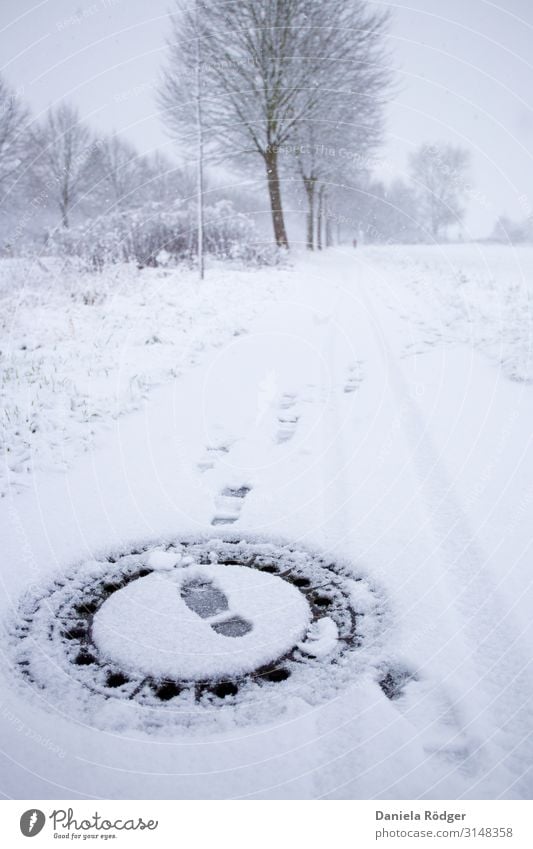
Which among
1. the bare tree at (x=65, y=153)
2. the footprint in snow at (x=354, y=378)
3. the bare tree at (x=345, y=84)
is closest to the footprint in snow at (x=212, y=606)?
the footprint in snow at (x=354, y=378)

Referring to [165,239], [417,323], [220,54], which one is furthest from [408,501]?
[220,54]

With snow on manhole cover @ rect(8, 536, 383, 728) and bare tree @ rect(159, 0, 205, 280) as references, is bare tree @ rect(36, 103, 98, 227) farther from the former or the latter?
snow on manhole cover @ rect(8, 536, 383, 728)

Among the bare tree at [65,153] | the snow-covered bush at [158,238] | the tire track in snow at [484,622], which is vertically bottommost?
the tire track in snow at [484,622]

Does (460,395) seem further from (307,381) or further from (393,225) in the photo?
(393,225)

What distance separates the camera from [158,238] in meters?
14.7

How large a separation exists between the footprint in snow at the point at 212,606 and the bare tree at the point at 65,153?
32.9 metres

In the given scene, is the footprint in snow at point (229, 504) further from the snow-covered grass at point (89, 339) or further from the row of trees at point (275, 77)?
the row of trees at point (275, 77)

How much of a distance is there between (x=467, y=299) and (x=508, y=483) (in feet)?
22.0

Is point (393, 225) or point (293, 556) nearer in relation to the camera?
point (293, 556)

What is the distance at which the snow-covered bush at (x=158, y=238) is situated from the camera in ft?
46.0

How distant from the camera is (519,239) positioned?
24703 millimetres

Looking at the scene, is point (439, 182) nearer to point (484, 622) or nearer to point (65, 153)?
point (65, 153)

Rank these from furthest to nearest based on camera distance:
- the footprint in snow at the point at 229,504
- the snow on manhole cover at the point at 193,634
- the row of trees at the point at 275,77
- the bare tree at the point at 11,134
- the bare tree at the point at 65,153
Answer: the bare tree at the point at 65,153, the bare tree at the point at 11,134, the row of trees at the point at 275,77, the footprint in snow at the point at 229,504, the snow on manhole cover at the point at 193,634
